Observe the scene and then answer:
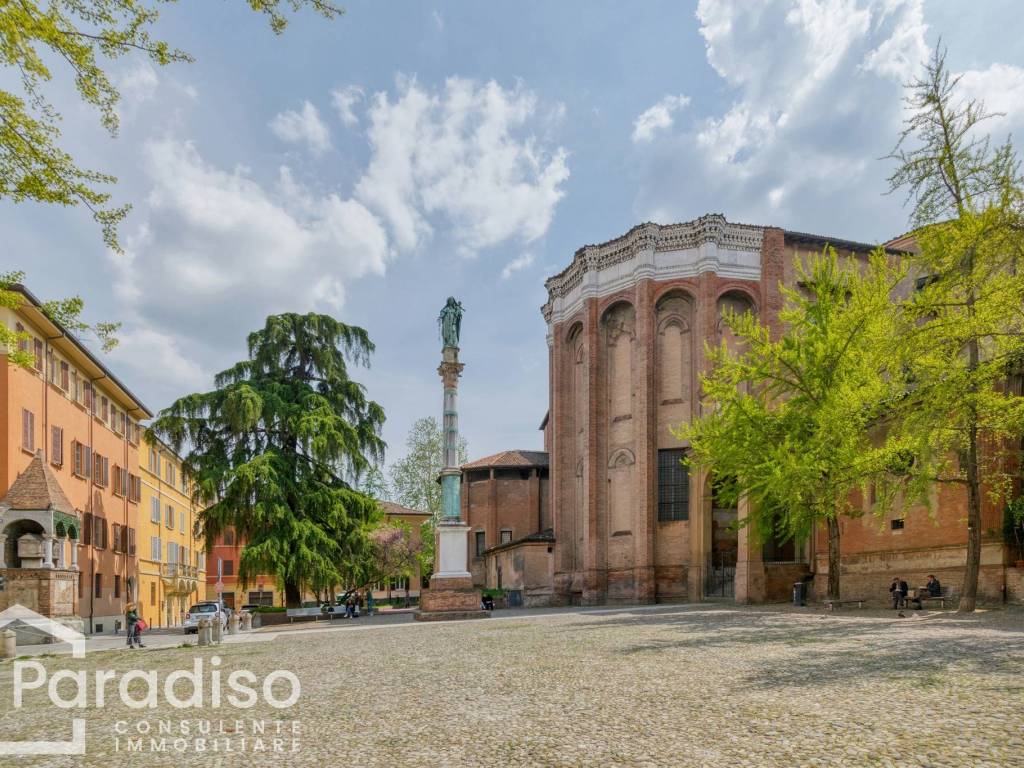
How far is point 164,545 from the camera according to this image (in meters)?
48.5

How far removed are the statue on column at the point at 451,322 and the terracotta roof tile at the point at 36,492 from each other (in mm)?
14561

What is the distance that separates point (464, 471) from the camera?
57.0 meters

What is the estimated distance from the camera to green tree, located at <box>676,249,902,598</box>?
21.9 meters

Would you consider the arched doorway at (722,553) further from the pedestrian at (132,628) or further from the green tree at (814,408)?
the pedestrian at (132,628)

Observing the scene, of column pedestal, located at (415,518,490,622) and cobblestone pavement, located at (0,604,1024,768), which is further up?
cobblestone pavement, located at (0,604,1024,768)

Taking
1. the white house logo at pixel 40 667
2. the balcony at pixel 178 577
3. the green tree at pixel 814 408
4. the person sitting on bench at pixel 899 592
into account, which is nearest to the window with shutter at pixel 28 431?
the white house logo at pixel 40 667

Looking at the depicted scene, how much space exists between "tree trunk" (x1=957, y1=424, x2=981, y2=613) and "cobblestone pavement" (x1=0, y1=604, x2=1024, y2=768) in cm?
536

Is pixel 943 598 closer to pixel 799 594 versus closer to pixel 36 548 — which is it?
pixel 799 594

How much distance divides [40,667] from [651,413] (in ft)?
92.6

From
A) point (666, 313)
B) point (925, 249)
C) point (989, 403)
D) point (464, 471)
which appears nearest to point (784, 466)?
point (989, 403)

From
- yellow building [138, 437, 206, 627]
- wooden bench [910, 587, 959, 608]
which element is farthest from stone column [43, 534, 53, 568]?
wooden bench [910, 587, 959, 608]

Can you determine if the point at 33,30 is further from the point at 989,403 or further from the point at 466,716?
the point at 989,403

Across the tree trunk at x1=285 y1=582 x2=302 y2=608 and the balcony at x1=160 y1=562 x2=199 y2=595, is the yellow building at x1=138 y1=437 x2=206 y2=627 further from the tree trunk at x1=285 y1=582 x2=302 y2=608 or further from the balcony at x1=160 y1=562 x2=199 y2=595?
the tree trunk at x1=285 y1=582 x2=302 y2=608

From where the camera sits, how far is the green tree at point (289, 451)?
3247 cm
